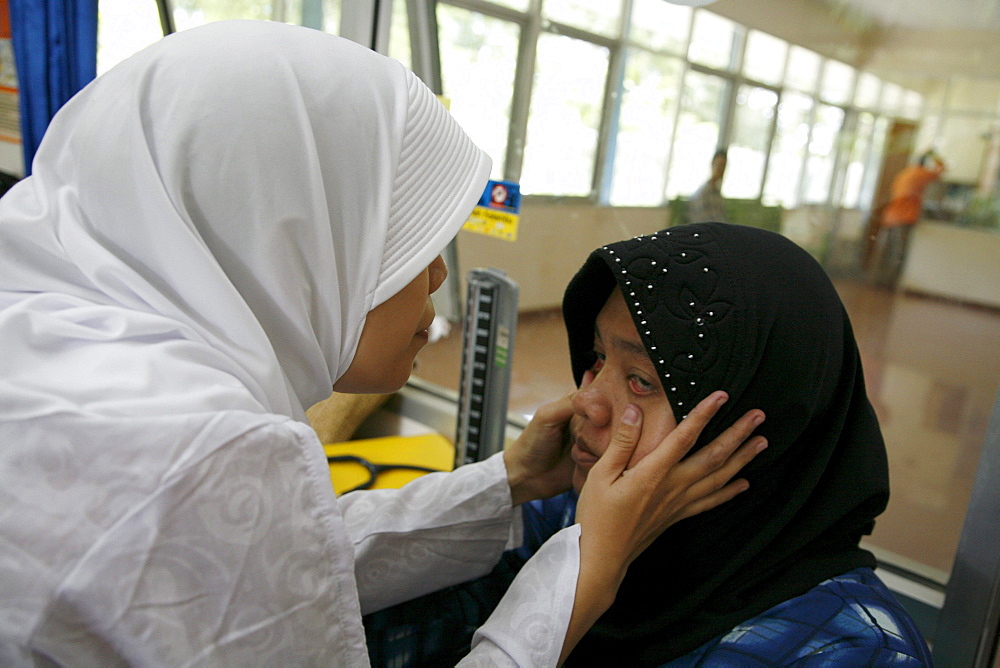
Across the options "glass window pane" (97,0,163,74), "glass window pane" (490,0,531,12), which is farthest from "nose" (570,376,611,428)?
"glass window pane" (97,0,163,74)

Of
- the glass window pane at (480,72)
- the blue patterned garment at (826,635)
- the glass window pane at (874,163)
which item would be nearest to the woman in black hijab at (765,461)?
the blue patterned garment at (826,635)

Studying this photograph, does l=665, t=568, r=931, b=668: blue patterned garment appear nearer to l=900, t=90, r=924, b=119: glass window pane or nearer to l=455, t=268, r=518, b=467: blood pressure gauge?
l=455, t=268, r=518, b=467: blood pressure gauge

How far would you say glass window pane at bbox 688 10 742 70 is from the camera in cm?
161

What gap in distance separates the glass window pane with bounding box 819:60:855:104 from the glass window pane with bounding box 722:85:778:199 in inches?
4.7

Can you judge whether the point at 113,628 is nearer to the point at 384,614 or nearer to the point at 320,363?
the point at 320,363

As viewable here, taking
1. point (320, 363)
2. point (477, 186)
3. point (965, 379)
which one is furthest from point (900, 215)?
point (320, 363)

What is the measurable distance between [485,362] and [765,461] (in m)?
0.76

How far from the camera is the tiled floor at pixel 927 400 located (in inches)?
51.6

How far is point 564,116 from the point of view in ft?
6.71

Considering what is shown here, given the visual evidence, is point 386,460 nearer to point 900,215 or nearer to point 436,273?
point 436,273

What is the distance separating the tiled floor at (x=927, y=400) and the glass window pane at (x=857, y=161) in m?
0.18

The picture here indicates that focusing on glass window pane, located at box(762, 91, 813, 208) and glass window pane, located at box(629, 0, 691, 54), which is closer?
glass window pane, located at box(762, 91, 813, 208)

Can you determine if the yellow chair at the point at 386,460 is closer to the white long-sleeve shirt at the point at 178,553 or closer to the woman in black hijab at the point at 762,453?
the woman in black hijab at the point at 762,453

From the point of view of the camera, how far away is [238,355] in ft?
2.33
